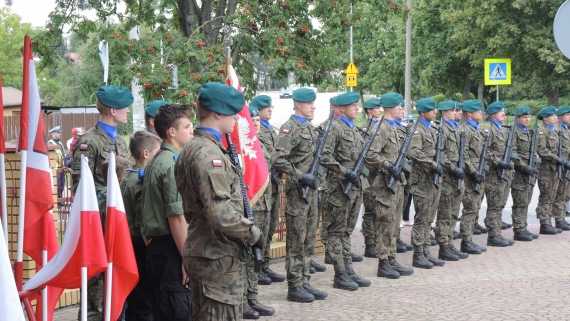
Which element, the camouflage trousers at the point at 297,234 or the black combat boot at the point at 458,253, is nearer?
the camouflage trousers at the point at 297,234

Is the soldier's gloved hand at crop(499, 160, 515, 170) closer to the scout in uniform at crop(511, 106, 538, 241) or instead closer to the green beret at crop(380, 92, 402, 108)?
the scout in uniform at crop(511, 106, 538, 241)

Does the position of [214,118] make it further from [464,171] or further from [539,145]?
[539,145]

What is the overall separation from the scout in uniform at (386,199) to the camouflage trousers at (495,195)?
2795 mm

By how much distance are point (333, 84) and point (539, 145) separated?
356 cm

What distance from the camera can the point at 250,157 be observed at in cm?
705

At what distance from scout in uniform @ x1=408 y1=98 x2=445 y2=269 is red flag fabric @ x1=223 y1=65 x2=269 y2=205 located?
13.2 ft

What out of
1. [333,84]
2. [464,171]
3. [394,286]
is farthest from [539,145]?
[394,286]

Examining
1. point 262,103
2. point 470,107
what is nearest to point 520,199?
point 470,107

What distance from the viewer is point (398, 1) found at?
1313 cm

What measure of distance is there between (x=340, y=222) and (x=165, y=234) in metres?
3.87

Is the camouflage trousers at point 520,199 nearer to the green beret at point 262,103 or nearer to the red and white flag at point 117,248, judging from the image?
the green beret at point 262,103

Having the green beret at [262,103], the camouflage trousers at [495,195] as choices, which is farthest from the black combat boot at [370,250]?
the green beret at [262,103]

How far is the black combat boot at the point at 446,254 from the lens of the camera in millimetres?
11094

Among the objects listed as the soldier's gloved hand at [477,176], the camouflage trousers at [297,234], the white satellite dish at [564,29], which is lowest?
the camouflage trousers at [297,234]
